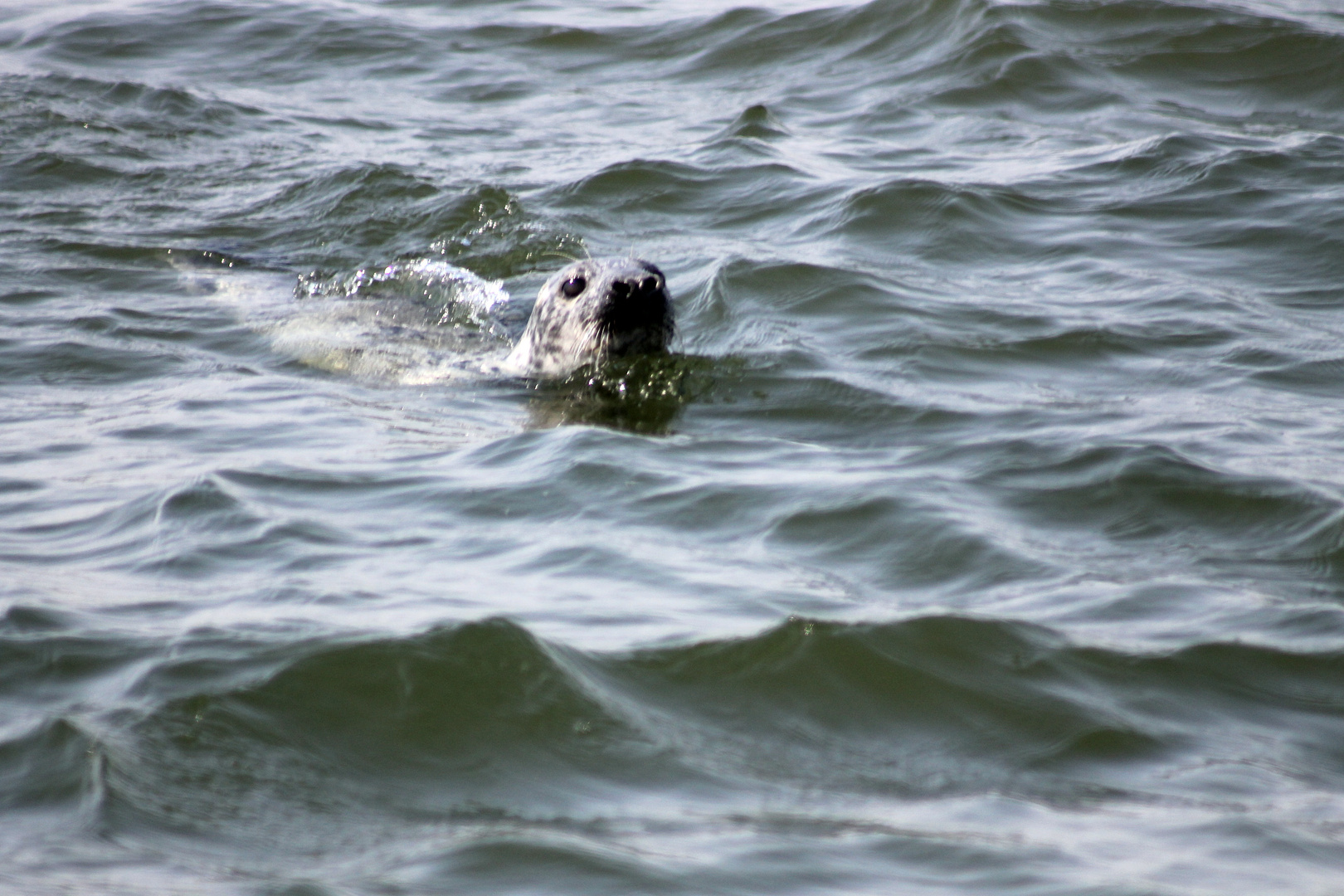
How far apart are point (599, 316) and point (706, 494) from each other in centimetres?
176

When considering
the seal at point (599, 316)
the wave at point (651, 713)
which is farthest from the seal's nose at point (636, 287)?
the wave at point (651, 713)

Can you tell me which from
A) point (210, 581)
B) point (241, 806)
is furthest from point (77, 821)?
point (210, 581)

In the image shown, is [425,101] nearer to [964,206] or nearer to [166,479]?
[964,206]

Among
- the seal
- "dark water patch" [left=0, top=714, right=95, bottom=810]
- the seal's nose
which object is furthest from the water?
the seal's nose

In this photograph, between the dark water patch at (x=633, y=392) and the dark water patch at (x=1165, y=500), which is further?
the dark water patch at (x=633, y=392)

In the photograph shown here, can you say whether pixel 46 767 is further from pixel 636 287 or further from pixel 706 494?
pixel 636 287

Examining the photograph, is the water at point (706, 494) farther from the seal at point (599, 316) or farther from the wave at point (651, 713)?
the seal at point (599, 316)

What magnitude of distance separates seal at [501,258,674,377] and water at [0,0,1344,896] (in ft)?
0.43

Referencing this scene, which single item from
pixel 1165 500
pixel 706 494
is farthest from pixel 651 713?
pixel 1165 500

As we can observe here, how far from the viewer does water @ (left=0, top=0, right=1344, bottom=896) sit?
276cm

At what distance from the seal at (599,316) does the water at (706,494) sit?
0.13 m

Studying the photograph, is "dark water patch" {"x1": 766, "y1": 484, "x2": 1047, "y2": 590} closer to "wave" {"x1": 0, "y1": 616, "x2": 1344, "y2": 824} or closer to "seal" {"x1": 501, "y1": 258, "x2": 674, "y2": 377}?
"wave" {"x1": 0, "y1": 616, "x2": 1344, "y2": 824}

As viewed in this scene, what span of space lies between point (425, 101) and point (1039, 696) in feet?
29.9

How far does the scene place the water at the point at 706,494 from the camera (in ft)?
9.05
